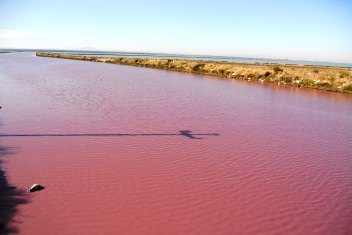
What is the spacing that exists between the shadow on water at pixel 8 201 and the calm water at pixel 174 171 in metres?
0.15

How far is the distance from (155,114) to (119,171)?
788 centimetres

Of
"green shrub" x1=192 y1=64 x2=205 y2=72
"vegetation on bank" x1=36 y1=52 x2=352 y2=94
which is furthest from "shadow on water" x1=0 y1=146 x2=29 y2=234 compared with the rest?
"green shrub" x1=192 y1=64 x2=205 y2=72

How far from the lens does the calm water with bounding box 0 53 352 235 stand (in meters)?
6.04

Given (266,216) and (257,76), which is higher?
(257,76)

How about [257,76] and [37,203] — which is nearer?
[37,203]

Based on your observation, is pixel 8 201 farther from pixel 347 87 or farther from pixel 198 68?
pixel 198 68

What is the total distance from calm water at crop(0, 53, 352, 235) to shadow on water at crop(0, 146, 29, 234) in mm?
147

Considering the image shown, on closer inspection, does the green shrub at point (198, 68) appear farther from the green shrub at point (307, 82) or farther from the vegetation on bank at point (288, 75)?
the green shrub at point (307, 82)

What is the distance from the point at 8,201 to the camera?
6387mm

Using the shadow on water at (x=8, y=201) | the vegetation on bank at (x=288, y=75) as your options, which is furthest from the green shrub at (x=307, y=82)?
the shadow on water at (x=8, y=201)

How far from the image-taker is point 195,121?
48.8ft

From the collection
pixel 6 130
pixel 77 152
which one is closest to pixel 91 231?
pixel 77 152

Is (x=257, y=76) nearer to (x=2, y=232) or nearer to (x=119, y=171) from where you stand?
(x=119, y=171)

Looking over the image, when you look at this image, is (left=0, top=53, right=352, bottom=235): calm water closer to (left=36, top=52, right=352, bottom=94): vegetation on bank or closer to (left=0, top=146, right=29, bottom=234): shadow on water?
(left=0, top=146, right=29, bottom=234): shadow on water
